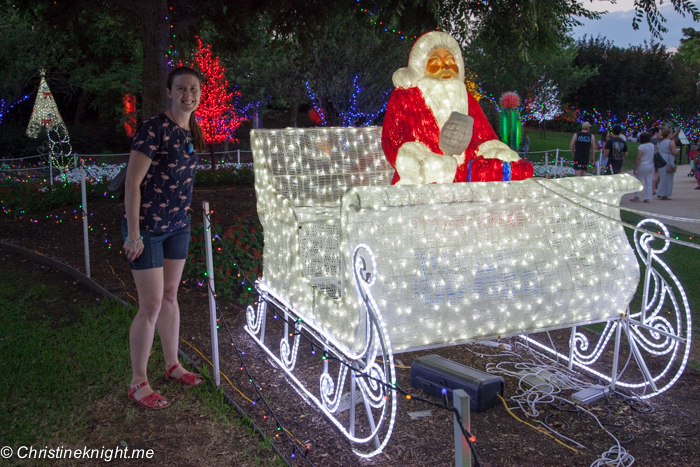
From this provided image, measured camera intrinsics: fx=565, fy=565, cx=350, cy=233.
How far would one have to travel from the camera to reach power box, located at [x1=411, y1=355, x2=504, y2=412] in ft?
10.7

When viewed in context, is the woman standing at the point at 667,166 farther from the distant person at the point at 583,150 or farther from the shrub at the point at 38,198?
the shrub at the point at 38,198

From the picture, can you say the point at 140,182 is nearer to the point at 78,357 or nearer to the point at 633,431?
the point at 78,357

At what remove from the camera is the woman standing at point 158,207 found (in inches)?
116

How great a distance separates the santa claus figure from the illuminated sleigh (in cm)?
64

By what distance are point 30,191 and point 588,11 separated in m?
8.60

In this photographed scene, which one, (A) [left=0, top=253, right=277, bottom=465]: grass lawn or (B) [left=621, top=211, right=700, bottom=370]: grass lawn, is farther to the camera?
(B) [left=621, top=211, right=700, bottom=370]: grass lawn

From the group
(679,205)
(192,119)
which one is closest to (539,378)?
(192,119)

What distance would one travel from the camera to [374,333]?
2.67 m

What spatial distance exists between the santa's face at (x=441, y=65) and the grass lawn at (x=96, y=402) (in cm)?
254

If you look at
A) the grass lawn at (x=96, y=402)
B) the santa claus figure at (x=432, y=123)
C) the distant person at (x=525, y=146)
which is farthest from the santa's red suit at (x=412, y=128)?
the distant person at (x=525, y=146)

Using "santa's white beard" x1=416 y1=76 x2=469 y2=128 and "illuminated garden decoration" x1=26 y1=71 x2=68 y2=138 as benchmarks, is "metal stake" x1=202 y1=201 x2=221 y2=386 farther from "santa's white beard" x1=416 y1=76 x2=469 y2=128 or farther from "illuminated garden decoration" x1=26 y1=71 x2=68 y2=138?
"illuminated garden decoration" x1=26 y1=71 x2=68 y2=138

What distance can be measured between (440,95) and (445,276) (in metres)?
1.59

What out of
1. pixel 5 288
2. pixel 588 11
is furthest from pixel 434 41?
pixel 5 288

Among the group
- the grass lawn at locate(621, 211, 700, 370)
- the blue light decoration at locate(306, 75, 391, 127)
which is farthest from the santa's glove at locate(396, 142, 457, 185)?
the blue light decoration at locate(306, 75, 391, 127)
